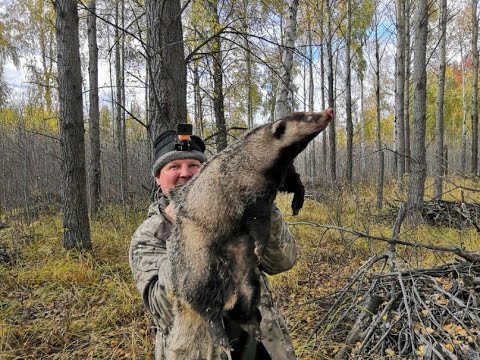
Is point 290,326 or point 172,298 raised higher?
Answer: point 172,298

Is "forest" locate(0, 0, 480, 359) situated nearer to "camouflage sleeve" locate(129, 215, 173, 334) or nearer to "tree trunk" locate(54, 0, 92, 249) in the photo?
"tree trunk" locate(54, 0, 92, 249)

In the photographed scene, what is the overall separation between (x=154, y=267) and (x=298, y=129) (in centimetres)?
99

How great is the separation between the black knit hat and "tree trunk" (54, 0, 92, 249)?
4.22 m

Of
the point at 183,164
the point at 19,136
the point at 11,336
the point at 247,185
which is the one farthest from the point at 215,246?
the point at 19,136

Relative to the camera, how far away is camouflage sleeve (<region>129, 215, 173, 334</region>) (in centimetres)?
162

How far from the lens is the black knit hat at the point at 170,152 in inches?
78.0

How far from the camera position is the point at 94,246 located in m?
6.13

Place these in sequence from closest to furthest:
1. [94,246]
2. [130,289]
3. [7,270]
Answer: [130,289], [7,270], [94,246]

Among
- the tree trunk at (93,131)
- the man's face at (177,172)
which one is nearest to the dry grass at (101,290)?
the tree trunk at (93,131)

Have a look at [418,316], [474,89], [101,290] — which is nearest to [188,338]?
[418,316]

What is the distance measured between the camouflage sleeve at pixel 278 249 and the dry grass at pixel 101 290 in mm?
1439

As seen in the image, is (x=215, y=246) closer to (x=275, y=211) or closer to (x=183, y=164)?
(x=275, y=211)

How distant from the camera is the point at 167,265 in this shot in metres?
1.59

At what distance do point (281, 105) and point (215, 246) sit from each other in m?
5.22
